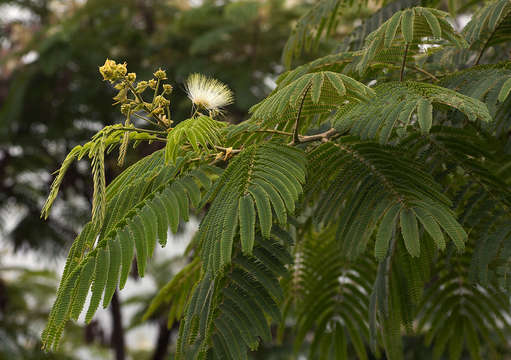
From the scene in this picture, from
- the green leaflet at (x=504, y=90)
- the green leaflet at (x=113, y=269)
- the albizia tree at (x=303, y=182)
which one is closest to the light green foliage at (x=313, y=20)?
the albizia tree at (x=303, y=182)

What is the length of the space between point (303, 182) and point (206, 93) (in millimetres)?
358

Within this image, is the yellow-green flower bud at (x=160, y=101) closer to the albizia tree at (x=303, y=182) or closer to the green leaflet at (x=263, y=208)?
the albizia tree at (x=303, y=182)

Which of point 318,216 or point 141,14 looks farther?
point 141,14

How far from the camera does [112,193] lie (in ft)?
4.24

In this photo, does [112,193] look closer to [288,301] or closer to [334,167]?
[334,167]

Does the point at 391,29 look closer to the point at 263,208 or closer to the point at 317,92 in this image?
the point at 317,92

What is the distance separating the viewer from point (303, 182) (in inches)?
44.0

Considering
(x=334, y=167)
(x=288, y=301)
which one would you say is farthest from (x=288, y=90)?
(x=288, y=301)

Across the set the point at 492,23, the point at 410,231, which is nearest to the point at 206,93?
the point at 410,231

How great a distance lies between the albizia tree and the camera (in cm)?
108

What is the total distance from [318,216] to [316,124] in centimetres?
28

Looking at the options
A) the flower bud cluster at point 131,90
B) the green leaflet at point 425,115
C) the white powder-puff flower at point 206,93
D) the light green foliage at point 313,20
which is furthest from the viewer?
the light green foliage at point 313,20

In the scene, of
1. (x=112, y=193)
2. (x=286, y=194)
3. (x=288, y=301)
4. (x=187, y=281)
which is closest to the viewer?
(x=286, y=194)

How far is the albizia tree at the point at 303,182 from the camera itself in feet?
3.54
